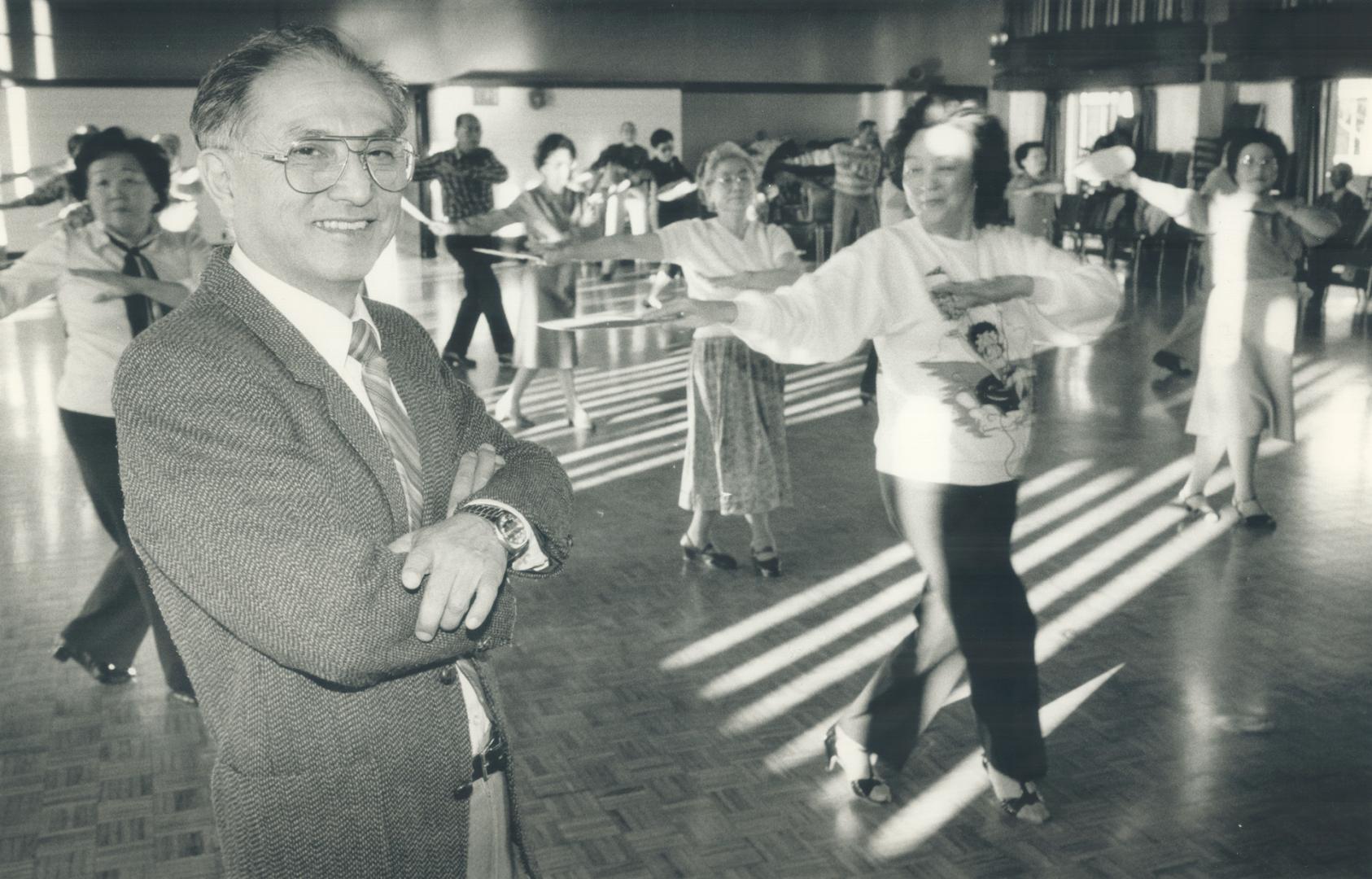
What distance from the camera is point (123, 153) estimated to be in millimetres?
4062

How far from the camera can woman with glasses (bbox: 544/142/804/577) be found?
5219 millimetres

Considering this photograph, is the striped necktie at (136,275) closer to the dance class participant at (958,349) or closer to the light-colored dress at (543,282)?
the dance class participant at (958,349)

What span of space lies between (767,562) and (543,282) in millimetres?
3160

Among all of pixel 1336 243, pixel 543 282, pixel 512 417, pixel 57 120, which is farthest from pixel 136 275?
pixel 57 120

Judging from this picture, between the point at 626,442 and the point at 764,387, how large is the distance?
2378 millimetres

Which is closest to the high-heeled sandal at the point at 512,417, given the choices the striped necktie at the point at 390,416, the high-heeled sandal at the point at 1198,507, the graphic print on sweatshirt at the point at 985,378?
the high-heeled sandal at the point at 1198,507

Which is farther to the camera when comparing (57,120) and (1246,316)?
(57,120)

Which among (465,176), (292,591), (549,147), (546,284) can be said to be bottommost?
(546,284)

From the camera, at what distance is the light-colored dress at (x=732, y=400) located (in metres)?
5.23

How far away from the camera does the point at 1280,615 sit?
4.83 m

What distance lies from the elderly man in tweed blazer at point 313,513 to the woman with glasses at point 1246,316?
16.4 feet

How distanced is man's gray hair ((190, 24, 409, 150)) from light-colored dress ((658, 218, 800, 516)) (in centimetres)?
370

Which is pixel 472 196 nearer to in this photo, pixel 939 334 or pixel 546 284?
pixel 546 284

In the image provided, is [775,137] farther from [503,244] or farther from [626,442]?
[626,442]
